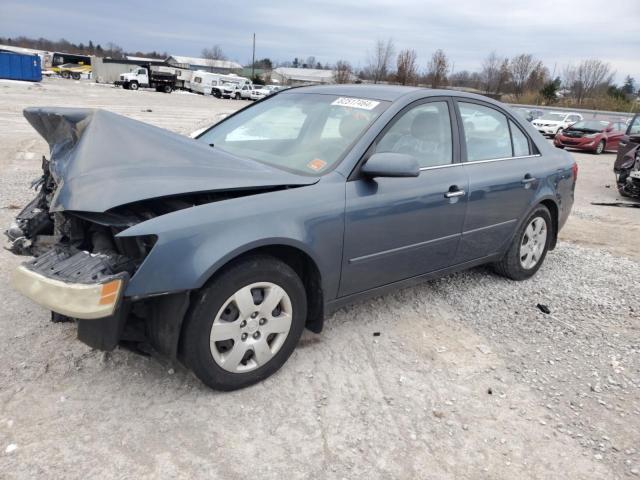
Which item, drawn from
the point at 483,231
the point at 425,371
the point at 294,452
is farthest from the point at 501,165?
the point at 294,452

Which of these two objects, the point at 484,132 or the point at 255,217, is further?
the point at 484,132

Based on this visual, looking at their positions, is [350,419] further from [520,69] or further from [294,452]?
[520,69]

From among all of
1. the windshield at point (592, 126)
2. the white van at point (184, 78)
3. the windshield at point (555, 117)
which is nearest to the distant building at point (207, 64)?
the white van at point (184, 78)

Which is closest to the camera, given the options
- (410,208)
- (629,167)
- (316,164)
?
(316,164)

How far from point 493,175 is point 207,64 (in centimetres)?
11562

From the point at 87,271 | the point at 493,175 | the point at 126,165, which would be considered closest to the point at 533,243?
the point at 493,175

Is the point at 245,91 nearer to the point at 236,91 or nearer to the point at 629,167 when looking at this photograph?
the point at 236,91

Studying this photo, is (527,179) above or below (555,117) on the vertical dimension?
below

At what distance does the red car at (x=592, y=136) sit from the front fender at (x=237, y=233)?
62.4 ft

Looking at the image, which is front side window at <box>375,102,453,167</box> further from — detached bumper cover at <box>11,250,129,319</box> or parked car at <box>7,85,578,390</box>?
detached bumper cover at <box>11,250,129,319</box>

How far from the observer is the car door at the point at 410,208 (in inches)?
125

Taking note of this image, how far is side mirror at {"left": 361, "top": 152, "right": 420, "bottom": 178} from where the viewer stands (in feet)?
9.91

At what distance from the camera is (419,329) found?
377 centimetres

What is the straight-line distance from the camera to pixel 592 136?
1895cm
